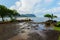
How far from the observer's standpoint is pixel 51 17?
8806 centimetres

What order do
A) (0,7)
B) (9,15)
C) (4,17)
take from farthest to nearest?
(9,15), (4,17), (0,7)

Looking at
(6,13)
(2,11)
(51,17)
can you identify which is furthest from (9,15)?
(51,17)

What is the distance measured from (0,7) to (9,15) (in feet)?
46.0

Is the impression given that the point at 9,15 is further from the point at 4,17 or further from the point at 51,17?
the point at 51,17

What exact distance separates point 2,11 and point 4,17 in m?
6.28

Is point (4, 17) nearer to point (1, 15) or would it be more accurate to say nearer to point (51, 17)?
point (1, 15)

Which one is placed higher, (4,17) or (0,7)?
(0,7)

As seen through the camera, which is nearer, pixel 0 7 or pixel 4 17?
pixel 0 7

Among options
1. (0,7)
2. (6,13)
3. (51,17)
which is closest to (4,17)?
(6,13)

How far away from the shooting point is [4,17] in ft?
296

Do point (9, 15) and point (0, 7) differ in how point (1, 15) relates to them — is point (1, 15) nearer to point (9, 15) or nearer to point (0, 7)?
point (0, 7)

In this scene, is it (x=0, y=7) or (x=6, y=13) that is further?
(x=6, y=13)

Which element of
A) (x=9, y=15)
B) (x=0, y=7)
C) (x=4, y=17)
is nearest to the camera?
(x=0, y=7)

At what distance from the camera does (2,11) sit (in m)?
84.8
